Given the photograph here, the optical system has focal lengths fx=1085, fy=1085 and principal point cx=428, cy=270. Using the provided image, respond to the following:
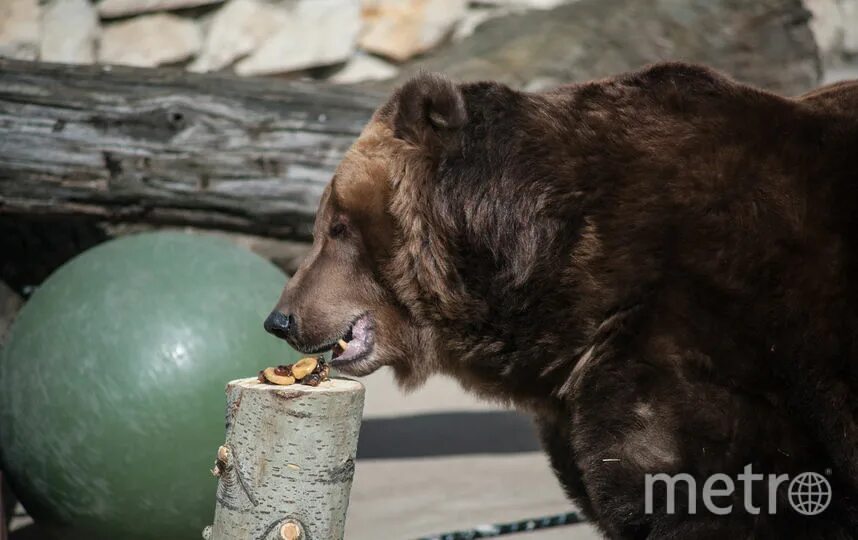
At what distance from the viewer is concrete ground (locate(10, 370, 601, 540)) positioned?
4.60m

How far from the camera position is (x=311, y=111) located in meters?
5.34

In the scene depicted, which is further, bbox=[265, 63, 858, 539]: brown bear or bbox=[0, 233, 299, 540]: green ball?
bbox=[0, 233, 299, 540]: green ball

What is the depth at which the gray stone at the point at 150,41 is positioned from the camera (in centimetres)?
812

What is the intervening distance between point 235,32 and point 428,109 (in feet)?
19.6

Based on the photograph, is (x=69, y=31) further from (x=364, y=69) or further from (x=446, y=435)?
(x=446, y=435)

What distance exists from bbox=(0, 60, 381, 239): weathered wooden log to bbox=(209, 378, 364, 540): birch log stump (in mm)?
2758

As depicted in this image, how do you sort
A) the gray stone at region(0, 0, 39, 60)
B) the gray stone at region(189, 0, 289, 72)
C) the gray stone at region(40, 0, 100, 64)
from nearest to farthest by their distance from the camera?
the gray stone at region(0, 0, 39, 60) < the gray stone at region(40, 0, 100, 64) < the gray stone at region(189, 0, 289, 72)

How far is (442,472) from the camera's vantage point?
5371mm

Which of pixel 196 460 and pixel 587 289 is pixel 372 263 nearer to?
pixel 587 289

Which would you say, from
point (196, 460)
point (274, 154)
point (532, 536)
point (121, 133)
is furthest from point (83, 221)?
point (532, 536)

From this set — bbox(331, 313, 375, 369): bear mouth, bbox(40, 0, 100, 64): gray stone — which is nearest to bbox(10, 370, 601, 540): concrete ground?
bbox(331, 313, 375, 369): bear mouth

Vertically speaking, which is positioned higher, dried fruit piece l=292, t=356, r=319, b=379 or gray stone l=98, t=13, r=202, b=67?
gray stone l=98, t=13, r=202, b=67

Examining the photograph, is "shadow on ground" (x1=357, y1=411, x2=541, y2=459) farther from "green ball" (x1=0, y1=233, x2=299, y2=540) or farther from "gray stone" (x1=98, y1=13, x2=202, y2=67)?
"gray stone" (x1=98, y1=13, x2=202, y2=67)

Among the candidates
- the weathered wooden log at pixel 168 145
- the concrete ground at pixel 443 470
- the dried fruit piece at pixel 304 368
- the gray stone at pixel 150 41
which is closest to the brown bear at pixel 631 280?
the dried fruit piece at pixel 304 368
